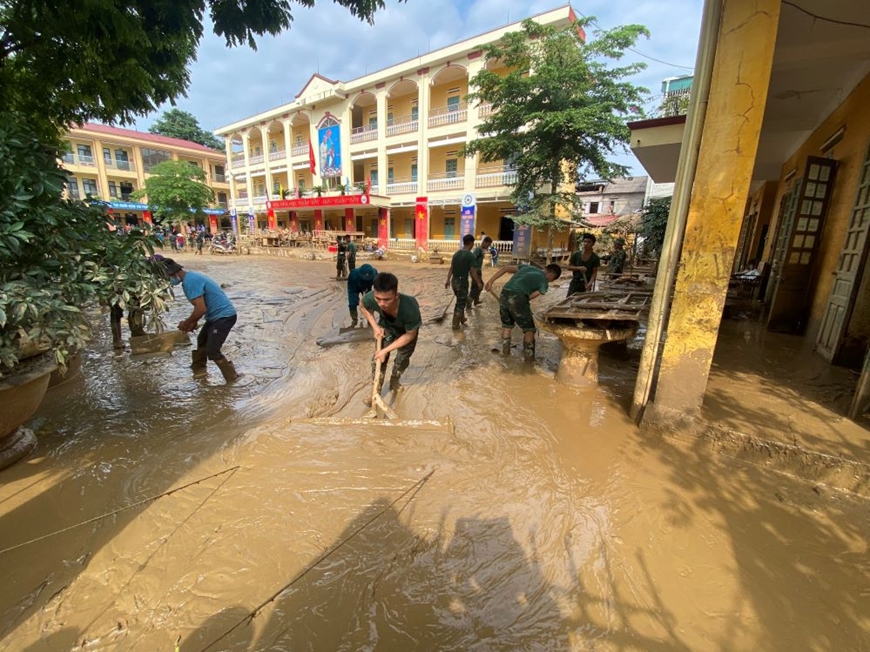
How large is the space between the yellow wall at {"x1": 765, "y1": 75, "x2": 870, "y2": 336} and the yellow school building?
1289 cm

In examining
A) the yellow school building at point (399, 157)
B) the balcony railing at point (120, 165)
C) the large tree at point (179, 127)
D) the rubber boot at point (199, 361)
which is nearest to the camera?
the rubber boot at point (199, 361)

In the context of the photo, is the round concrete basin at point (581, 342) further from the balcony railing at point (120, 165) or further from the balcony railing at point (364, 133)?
the balcony railing at point (120, 165)

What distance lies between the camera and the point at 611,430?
320cm

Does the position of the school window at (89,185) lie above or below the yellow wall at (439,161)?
below

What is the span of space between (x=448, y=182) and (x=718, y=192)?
17.8m

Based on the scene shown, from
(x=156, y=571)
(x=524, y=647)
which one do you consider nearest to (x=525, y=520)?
(x=524, y=647)

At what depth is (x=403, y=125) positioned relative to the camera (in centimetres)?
2055

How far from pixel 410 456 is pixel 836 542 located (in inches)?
98.3

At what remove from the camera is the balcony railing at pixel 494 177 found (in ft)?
56.3

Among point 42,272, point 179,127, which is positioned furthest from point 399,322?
point 179,127

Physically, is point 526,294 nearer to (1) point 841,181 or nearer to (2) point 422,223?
(1) point 841,181

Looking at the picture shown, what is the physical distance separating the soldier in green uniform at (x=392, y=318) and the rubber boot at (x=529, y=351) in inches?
67.9

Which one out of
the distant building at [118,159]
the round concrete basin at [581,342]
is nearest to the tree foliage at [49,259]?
the round concrete basin at [581,342]

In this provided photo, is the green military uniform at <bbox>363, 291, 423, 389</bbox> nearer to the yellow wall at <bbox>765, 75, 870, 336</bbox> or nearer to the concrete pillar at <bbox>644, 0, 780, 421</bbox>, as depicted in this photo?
the concrete pillar at <bbox>644, 0, 780, 421</bbox>
